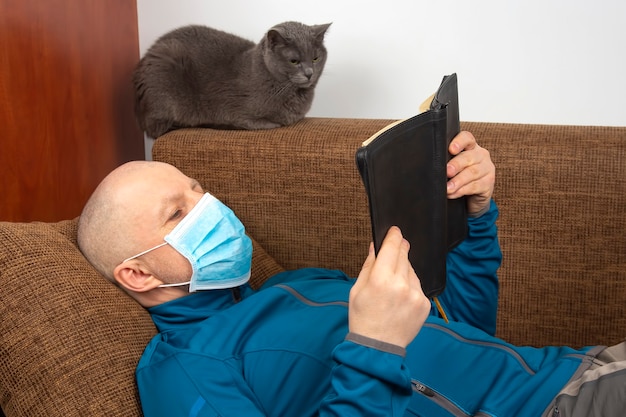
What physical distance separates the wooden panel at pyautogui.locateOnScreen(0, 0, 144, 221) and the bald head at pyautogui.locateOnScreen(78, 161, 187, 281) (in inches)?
20.4

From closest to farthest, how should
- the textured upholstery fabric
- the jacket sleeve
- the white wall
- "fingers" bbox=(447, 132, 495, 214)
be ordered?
1. the textured upholstery fabric
2. "fingers" bbox=(447, 132, 495, 214)
3. the jacket sleeve
4. the white wall

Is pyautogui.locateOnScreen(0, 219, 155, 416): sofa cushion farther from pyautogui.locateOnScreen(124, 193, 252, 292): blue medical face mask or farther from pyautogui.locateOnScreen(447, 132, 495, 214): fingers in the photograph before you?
pyautogui.locateOnScreen(447, 132, 495, 214): fingers

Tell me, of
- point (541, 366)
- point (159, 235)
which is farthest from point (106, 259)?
point (541, 366)

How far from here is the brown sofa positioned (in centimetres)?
142

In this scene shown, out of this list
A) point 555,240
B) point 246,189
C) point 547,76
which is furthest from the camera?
point 547,76

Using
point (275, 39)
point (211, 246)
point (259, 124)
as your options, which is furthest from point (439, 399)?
point (275, 39)

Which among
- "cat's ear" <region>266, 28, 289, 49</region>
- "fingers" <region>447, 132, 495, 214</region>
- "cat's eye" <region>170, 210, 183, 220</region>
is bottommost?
"cat's eye" <region>170, 210, 183, 220</region>

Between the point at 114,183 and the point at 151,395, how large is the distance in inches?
14.6

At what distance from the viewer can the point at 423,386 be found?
3.48 feet

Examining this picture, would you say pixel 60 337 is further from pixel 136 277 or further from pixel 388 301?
pixel 388 301

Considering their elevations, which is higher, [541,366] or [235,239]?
[235,239]

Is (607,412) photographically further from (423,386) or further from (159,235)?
(159,235)

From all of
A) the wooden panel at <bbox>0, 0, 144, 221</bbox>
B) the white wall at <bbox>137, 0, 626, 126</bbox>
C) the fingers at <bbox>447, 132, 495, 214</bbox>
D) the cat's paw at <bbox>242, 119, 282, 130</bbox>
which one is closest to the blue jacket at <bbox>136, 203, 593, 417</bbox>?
the fingers at <bbox>447, 132, 495, 214</bbox>

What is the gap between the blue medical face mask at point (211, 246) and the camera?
1141mm
